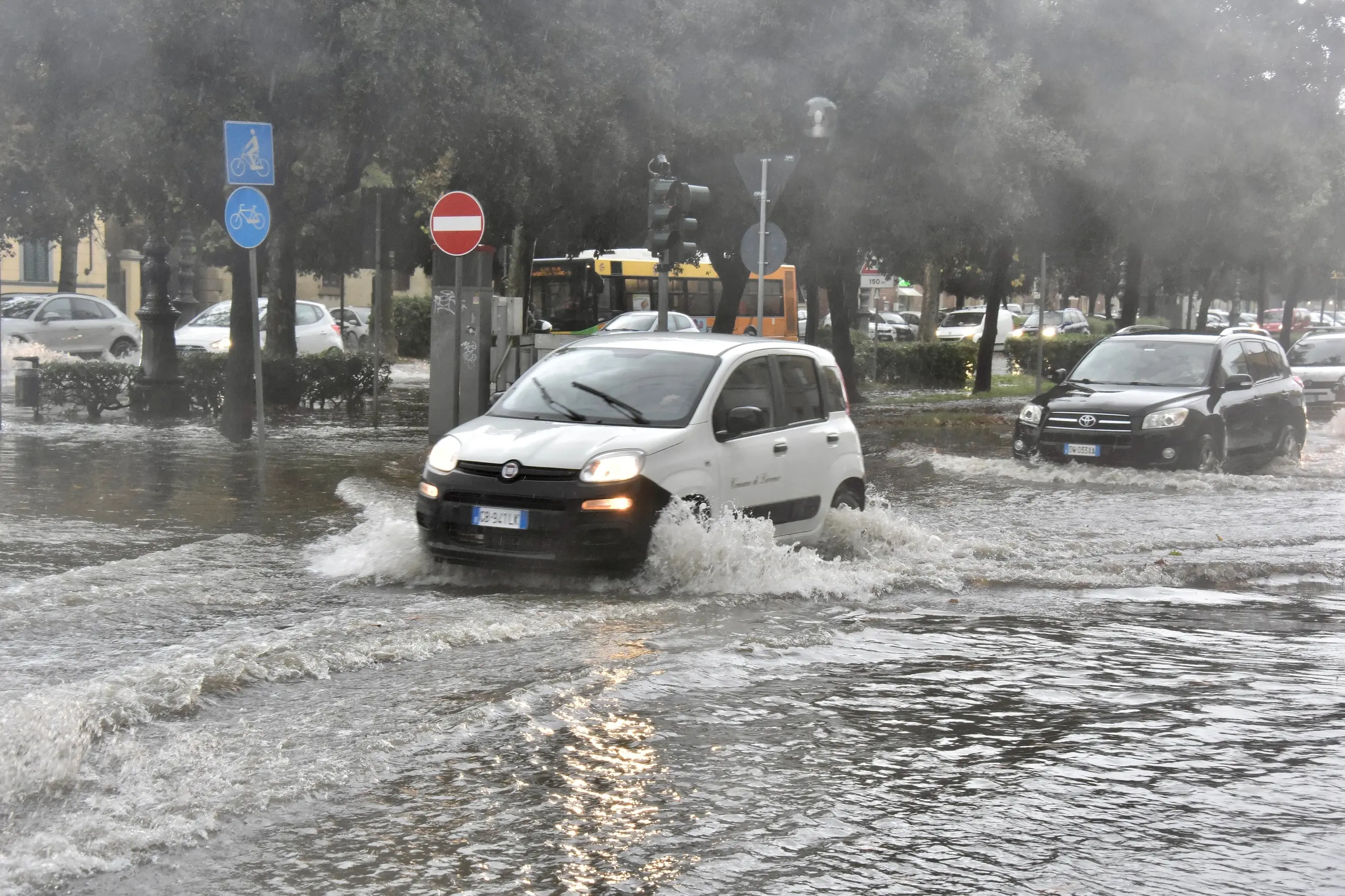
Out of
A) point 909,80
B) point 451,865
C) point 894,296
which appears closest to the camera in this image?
point 451,865

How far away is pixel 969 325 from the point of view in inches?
2516

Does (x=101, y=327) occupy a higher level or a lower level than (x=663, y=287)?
lower

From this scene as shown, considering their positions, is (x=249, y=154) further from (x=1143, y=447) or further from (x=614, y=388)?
(x=1143, y=447)

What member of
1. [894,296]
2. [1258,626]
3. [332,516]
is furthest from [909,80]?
[894,296]

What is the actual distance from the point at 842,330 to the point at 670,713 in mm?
24190

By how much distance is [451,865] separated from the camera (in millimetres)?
4613

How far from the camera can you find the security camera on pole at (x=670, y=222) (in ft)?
49.5

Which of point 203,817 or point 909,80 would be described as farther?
point 909,80

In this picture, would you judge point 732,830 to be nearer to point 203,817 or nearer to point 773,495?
point 203,817

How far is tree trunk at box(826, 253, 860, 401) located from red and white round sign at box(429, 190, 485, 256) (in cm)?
1474

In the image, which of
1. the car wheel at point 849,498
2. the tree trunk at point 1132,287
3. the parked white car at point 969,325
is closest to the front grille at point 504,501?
the car wheel at point 849,498

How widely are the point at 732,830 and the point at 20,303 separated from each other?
3256cm

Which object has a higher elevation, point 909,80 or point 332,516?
point 909,80

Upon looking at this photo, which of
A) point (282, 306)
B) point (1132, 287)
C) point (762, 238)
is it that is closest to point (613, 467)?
point (762, 238)
